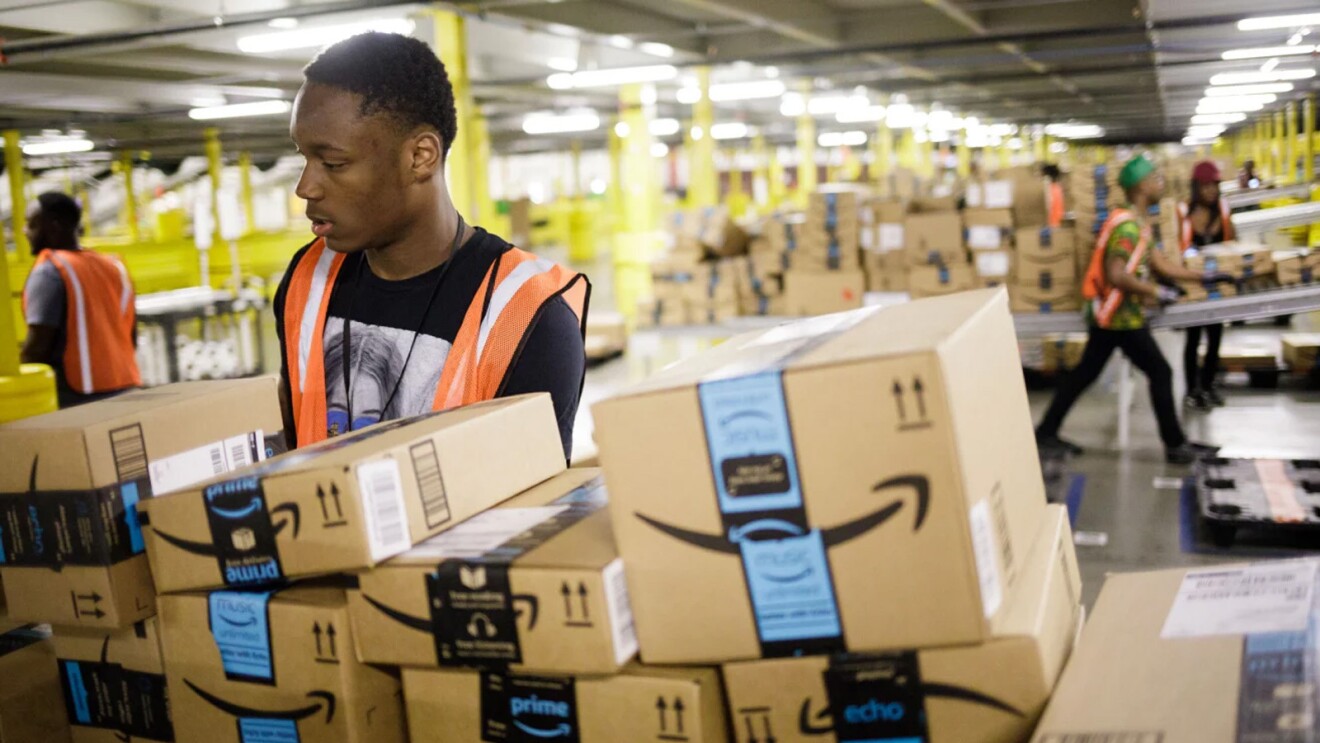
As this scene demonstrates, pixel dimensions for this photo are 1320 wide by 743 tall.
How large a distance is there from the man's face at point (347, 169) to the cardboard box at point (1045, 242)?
654 cm

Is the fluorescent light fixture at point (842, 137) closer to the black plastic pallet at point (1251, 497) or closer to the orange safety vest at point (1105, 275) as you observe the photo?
the orange safety vest at point (1105, 275)

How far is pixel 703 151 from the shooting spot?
41.2 ft

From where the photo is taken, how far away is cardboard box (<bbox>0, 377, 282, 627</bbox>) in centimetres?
161

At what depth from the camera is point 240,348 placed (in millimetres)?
12812

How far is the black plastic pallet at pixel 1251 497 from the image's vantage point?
5.29 m

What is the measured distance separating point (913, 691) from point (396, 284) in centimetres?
126

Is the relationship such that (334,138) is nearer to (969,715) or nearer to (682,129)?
(969,715)

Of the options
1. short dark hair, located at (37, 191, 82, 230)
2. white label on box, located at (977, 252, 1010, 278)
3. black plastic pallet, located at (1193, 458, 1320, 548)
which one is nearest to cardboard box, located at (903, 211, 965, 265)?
white label on box, located at (977, 252, 1010, 278)

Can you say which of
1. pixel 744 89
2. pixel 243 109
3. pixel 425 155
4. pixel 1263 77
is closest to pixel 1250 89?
pixel 1263 77

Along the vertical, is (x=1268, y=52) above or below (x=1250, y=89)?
below

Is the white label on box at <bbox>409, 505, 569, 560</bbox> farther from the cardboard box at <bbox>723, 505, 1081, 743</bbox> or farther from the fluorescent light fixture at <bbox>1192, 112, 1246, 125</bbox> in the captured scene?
the fluorescent light fixture at <bbox>1192, 112, 1246, 125</bbox>

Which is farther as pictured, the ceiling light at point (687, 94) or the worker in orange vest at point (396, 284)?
the ceiling light at point (687, 94)

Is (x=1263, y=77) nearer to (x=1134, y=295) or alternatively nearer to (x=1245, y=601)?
A: (x=1134, y=295)

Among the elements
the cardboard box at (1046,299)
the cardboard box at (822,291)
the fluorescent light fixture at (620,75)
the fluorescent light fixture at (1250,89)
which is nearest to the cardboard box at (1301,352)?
the cardboard box at (1046,299)
